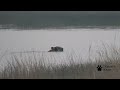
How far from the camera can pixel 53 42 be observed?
433cm

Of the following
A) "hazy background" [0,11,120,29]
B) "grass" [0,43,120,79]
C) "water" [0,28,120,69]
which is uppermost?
"hazy background" [0,11,120,29]

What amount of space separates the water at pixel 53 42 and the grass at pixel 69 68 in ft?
0.19

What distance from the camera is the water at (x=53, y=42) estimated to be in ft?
14.0

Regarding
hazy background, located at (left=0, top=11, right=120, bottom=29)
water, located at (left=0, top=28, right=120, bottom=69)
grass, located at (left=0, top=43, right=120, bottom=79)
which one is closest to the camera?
grass, located at (left=0, top=43, right=120, bottom=79)

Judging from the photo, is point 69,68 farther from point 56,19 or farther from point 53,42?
point 56,19

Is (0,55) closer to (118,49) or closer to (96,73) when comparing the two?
(96,73)

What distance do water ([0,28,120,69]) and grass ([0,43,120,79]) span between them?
0.19 ft

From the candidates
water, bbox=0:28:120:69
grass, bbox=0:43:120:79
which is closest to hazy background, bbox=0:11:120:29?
water, bbox=0:28:120:69

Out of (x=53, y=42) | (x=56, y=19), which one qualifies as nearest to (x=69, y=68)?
(x=53, y=42)

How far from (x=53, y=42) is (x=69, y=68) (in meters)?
0.42

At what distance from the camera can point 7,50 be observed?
432cm

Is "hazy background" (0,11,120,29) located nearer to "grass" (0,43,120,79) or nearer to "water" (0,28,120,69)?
"water" (0,28,120,69)

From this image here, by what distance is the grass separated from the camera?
156 inches
